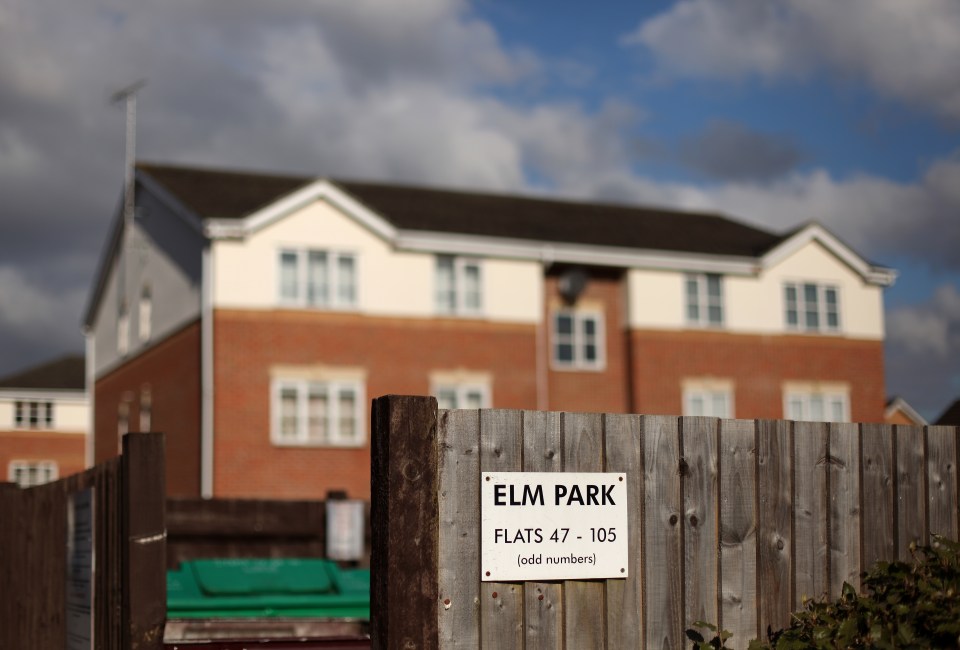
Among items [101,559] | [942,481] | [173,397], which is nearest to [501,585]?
[942,481]

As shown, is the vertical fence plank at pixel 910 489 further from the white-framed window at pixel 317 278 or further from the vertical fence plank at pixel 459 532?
the white-framed window at pixel 317 278

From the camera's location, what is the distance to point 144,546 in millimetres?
6992

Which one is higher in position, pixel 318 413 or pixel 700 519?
pixel 318 413

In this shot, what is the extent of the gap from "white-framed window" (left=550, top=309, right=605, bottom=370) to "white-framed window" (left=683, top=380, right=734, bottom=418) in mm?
2651

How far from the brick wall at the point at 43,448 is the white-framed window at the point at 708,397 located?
34954 mm

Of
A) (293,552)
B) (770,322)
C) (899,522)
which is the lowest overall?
(293,552)

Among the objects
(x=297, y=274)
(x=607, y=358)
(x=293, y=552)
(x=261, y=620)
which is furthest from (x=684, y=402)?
(x=261, y=620)

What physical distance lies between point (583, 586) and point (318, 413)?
969 inches

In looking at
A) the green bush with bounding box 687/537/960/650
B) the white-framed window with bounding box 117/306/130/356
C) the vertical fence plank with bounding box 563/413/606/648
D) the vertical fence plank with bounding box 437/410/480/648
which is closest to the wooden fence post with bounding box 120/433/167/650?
the vertical fence plank with bounding box 437/410/480/648

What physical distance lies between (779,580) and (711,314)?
29381 mm

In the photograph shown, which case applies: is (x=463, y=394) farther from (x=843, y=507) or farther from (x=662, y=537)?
(x=662, y=537)

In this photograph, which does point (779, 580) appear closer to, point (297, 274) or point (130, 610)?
point (130, 610)

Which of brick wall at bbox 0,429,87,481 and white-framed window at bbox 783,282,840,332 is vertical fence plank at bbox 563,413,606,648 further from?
brick wall at bbox 0,429,87,481

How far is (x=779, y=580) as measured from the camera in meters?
6.18
